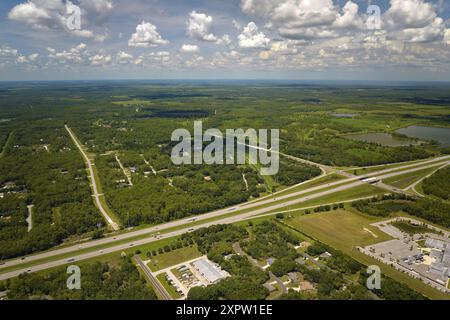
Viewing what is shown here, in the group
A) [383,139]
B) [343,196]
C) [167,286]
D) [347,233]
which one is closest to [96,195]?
[167,286]

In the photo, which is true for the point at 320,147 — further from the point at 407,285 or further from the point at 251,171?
the point at 407,285

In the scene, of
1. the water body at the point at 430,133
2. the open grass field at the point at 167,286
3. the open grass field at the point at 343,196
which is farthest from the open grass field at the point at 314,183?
the water body at the point at 430,133

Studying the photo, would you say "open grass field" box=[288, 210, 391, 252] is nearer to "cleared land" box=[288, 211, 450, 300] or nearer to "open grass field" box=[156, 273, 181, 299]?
"cleared land" box=[288, 211, 450, 300]

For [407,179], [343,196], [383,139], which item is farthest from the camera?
[383,139]

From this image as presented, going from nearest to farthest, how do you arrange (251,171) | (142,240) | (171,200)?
(142,240) < (171,200) < (251,171)

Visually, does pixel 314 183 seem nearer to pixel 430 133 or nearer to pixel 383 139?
pixel 383 139

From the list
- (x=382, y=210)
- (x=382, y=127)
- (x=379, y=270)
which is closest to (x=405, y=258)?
(x=379, y=270)

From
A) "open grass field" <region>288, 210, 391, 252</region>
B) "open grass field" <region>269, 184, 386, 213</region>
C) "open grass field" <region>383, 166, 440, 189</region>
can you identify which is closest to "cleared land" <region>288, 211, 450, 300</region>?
→ "open grass field" <region>288, 210, 391, 252</region>
